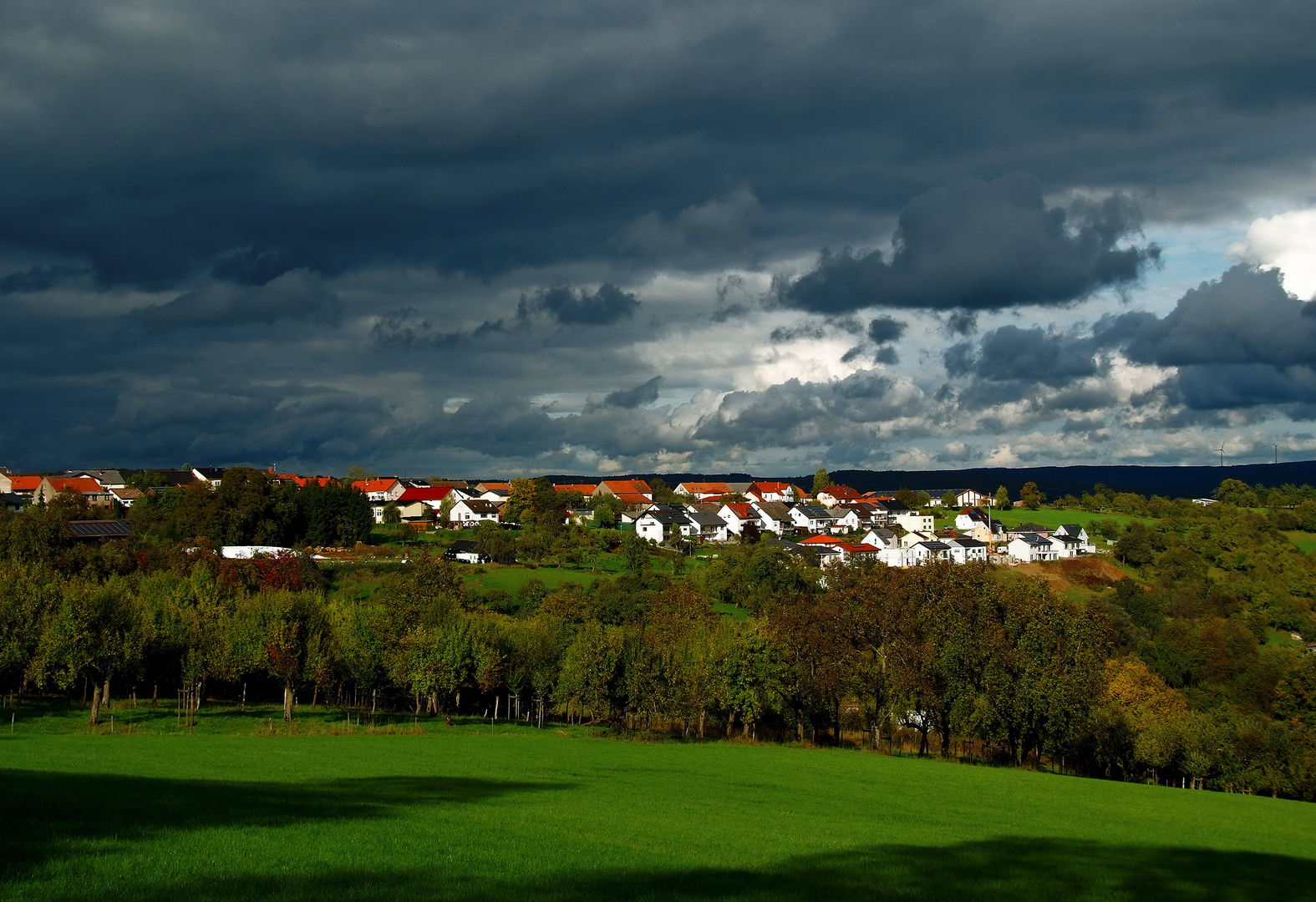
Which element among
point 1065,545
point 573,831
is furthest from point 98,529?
point 1065,545

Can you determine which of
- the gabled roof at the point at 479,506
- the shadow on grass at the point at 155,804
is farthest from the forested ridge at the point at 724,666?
the gabled roof at the point at 479,506

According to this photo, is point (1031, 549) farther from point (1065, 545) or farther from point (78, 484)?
point (78, 484)

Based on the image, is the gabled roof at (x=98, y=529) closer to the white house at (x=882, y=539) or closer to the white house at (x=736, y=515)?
the white house at (x=736, y=515)

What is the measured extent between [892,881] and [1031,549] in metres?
160

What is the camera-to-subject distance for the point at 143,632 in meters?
59.2

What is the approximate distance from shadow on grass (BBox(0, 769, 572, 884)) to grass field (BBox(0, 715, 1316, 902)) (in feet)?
0.28

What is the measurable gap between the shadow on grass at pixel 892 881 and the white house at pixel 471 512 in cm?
15642

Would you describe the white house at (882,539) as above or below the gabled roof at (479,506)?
below

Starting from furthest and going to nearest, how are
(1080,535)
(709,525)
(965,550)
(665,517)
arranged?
1. (709,525)
2. (1080,535)
3. (665,517)
4. (965,550)

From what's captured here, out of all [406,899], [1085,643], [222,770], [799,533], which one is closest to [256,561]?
[222,770]

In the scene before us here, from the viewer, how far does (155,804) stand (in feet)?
65.3

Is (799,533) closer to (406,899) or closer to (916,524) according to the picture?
(916,524)

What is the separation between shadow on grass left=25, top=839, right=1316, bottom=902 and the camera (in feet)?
46.4

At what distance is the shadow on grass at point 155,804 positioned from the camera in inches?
622
